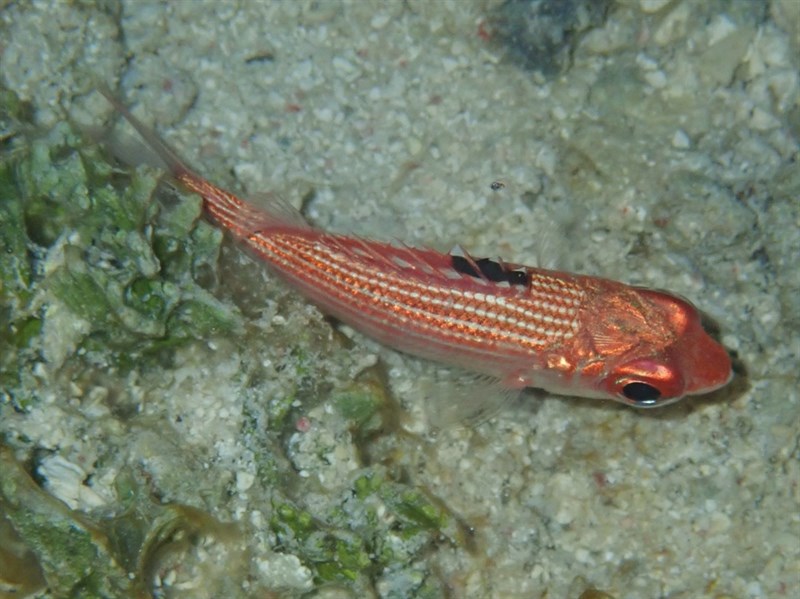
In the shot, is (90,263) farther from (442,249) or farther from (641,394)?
(641,394)

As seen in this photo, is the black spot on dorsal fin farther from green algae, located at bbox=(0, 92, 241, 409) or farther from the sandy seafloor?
green algae, located at bbox=(0, 92, 241, 409)

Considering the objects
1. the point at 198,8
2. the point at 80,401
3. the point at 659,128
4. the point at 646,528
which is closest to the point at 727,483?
the point at 646,528

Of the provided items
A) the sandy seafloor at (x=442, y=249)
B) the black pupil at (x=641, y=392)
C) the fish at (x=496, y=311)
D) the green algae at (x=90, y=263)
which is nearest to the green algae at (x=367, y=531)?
the sandy seafloor at (x=442, y=249)

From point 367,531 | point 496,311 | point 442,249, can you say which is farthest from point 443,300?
point 367,531

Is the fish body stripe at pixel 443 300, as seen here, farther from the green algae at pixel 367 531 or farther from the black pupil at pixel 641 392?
the green algae at pixel 367 531

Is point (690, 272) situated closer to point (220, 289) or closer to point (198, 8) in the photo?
point (220, 289)
